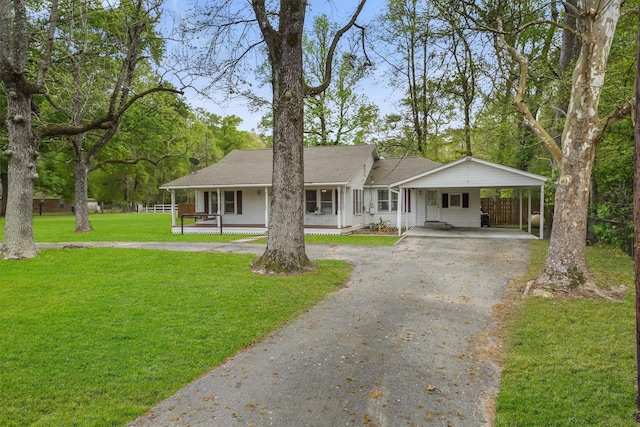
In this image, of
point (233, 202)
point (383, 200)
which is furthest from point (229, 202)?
point (383, 200)

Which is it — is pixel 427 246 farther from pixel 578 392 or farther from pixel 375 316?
pixel 578 392

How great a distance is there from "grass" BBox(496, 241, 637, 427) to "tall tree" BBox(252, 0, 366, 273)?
4.56 meters

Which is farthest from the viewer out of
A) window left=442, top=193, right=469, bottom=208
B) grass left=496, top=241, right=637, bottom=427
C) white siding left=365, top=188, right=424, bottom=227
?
white siding left=365, top=188, right=424, bottom=227

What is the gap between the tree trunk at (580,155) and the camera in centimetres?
682

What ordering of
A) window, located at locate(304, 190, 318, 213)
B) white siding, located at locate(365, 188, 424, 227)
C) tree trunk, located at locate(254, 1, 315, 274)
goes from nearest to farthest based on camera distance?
tree trunk, located at locate(254, 1, 315, 274) < window, located at locate(304, 190, 318, 213) < white siding, located at locate(365, 188, 424, 227)

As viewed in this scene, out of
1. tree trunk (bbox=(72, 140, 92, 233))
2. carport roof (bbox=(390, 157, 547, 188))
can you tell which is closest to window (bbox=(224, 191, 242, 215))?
tree trunk (bbox=(72, 140, 92, 233))

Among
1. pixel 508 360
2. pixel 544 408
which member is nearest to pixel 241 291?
pixel 508 360

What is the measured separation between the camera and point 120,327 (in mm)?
5078

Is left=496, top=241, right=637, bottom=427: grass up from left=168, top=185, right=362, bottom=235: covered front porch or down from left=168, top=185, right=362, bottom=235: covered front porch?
down

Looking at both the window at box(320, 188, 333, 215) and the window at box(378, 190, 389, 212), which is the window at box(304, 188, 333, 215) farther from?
the window at box(378, 190, 389, 212)

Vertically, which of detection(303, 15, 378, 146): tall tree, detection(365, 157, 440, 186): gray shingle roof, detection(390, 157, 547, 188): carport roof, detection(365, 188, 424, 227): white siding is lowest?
detection(365, 188, 424, 227): white siding

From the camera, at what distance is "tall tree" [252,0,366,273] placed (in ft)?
28.3

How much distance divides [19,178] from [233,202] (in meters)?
10.7

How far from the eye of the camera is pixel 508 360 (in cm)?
411
